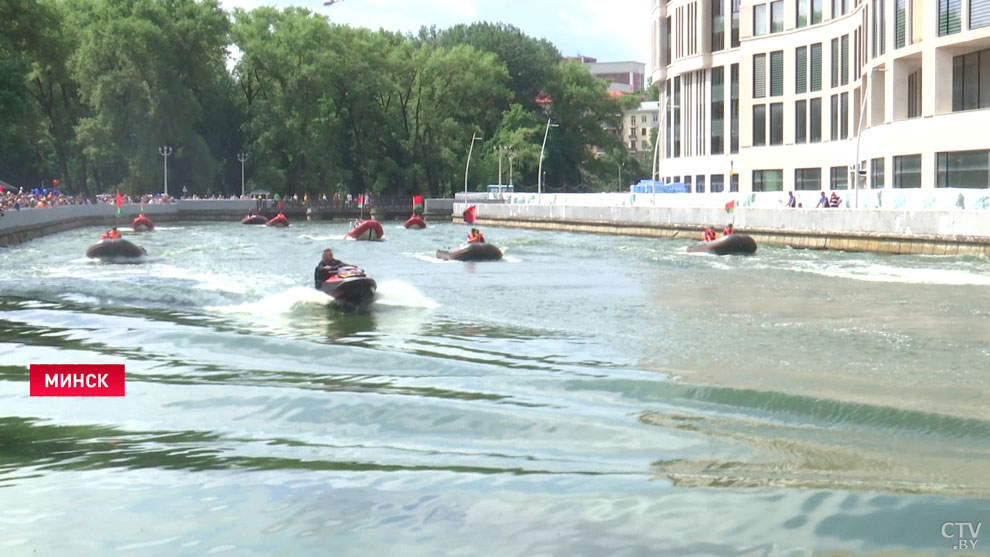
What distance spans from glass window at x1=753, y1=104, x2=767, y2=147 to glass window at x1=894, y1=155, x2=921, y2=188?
A: 81.1ft

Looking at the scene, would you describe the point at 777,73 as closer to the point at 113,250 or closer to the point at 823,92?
the point at 823,92

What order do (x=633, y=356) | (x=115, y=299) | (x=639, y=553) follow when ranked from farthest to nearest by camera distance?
(x=115, y=299), (x=633, y=356), (x=639, y=553)

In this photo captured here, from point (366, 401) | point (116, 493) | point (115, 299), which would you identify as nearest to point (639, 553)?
point (116, 493)

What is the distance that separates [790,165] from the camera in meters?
75.3

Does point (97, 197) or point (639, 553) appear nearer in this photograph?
point (639, 553)

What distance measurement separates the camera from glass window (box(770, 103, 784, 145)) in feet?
252

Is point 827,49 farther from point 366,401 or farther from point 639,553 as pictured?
point 639,553

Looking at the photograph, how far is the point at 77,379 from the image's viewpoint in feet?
56.9

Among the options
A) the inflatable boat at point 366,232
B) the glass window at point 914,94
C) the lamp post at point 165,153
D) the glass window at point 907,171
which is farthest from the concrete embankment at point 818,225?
the lamp post at point 165,153

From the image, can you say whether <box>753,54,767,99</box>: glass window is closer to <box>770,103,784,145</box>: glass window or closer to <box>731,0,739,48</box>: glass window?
<box>770,103,784,145</box>: glass window

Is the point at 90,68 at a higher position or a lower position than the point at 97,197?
higher

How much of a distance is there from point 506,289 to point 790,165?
47632mm

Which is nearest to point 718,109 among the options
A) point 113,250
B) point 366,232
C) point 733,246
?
point 366,232

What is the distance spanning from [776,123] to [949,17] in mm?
28261
